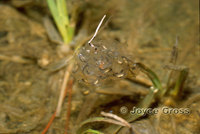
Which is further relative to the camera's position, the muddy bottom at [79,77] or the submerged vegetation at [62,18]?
the submerged vegetation at [62,18]

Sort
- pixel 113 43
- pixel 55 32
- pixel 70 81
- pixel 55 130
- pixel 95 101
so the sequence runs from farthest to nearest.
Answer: pixel 55 32, pixel 70 81, pixel 95 101, pixel 55 130, pixel 113 43

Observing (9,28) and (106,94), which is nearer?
(106,94)

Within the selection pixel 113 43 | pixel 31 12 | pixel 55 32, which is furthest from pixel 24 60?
pixel 113 43

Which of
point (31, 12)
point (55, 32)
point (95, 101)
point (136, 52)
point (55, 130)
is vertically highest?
point (31, 12)

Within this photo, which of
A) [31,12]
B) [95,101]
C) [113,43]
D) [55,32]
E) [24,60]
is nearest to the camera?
[113,43]

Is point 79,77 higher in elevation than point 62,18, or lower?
lower

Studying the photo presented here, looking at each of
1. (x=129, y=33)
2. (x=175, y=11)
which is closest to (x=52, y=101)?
(x=129, y=33)

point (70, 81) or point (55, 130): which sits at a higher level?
point (70, 81)

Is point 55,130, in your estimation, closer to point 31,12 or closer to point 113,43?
point 113,43

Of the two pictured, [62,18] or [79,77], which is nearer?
[79,77]

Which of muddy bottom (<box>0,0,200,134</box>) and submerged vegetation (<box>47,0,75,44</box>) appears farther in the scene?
submerged vegetation (<box>47,0,75,44</box>)
